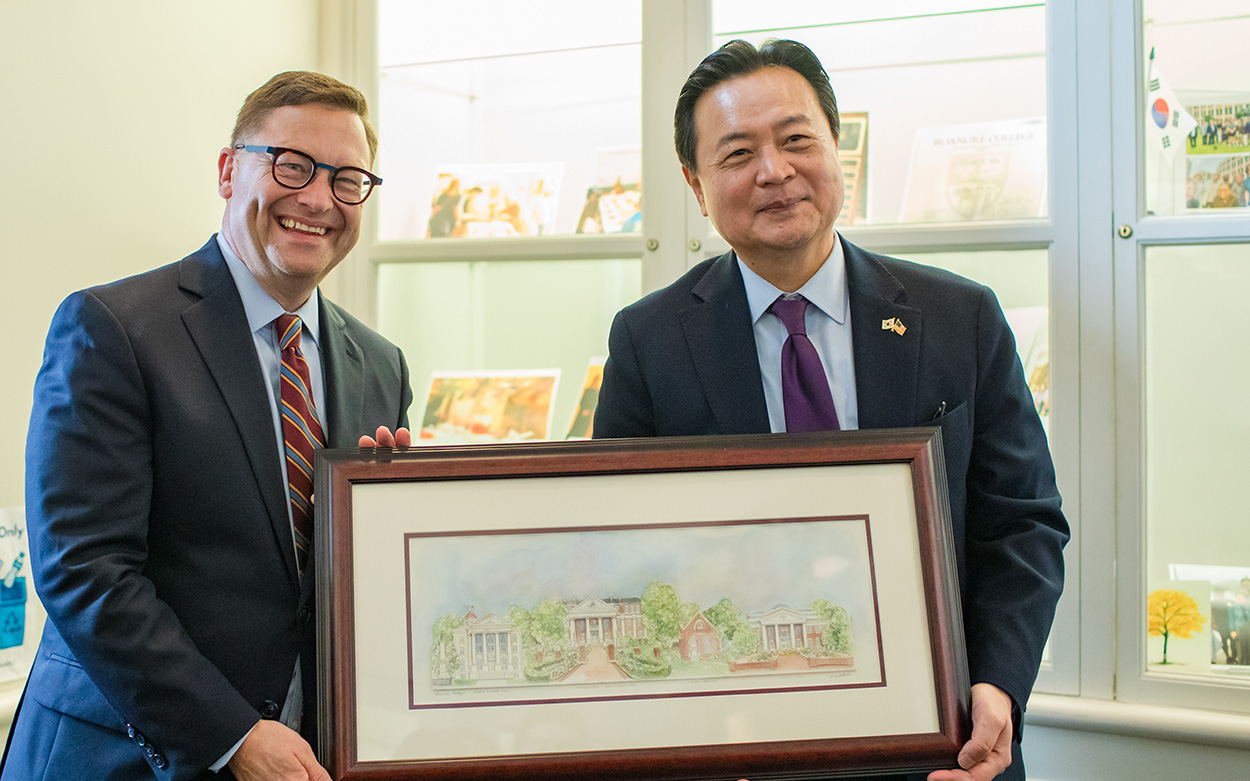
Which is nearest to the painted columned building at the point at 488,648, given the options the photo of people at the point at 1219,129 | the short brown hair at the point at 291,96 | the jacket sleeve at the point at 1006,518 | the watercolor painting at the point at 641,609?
the watercolor painting at the point at 641,609

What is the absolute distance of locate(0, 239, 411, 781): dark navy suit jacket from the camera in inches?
47.3

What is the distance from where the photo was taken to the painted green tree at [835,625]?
4.05ft

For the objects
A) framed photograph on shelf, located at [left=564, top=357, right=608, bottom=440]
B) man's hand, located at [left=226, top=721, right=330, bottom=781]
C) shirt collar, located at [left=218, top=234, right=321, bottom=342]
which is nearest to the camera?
man's hand, located at [left=226, top=721, right=330, bottom=781]

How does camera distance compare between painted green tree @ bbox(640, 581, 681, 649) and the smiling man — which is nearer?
painted green tree @ bbox(640, 581, 681, 649)

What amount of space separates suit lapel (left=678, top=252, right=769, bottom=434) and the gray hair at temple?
270mm

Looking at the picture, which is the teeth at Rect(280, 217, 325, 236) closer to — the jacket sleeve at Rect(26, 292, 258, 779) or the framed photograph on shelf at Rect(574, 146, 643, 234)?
the jacket sleeve at Rect(26, 292, 258, 779)

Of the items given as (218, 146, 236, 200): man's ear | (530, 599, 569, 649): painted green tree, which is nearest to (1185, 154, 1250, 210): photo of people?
(530, 599, 569, 649): painted green tree

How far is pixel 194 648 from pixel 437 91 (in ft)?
6.89

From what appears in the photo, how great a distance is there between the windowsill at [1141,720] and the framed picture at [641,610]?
1.24 m

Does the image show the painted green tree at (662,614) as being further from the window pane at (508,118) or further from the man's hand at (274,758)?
the window pane at (508,118)

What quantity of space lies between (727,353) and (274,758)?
Answer: 3.02ft

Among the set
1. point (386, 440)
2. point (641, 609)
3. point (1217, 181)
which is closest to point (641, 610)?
point (641, 609)

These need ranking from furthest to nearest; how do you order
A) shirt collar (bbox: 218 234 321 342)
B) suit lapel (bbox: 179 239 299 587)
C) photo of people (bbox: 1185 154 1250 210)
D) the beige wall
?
photo of people (bbox: 1185 154 1250 210) → the beige wall → shirt collar (bbox: 218 234 321 342) → suit lapel (bbox: 179 239 299 587)

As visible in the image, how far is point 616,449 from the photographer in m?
1.28
